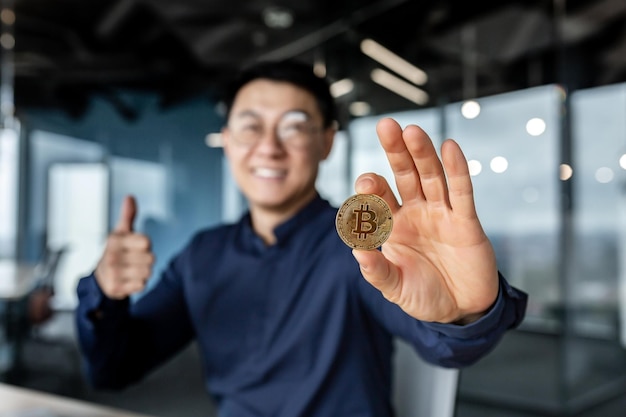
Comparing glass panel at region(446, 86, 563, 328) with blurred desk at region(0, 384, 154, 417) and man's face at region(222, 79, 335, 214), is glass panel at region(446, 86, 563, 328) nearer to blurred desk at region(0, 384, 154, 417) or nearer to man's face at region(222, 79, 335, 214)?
man's face at region(222, 79, 335, 214)

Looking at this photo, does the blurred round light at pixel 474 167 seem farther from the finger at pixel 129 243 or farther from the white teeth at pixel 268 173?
the finger at pixel 129 243

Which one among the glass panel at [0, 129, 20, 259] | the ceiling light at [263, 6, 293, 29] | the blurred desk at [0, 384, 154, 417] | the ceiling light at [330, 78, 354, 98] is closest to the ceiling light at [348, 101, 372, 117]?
the ceiling light at [330, 78, 354, 98]

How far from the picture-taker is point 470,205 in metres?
0.38

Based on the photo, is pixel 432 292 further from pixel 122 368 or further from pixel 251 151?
pixel 122 368

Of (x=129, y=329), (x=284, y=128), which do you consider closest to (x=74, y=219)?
(x=129, y=329)

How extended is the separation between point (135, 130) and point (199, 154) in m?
0.29

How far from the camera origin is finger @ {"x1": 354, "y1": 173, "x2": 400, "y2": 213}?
0.36 m

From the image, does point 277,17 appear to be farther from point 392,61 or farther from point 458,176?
point 458,176

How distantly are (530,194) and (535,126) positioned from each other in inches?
45.7

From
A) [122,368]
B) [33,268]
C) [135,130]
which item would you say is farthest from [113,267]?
[33,268]

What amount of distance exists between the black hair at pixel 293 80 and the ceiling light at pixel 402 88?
0.12 meters

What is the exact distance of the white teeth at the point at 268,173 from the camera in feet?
2.23

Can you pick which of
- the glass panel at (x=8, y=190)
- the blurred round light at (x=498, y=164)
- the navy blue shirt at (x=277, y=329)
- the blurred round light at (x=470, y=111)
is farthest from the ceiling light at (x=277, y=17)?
the blurred round light at (x=498, y=164)

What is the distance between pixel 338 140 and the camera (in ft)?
2.88
